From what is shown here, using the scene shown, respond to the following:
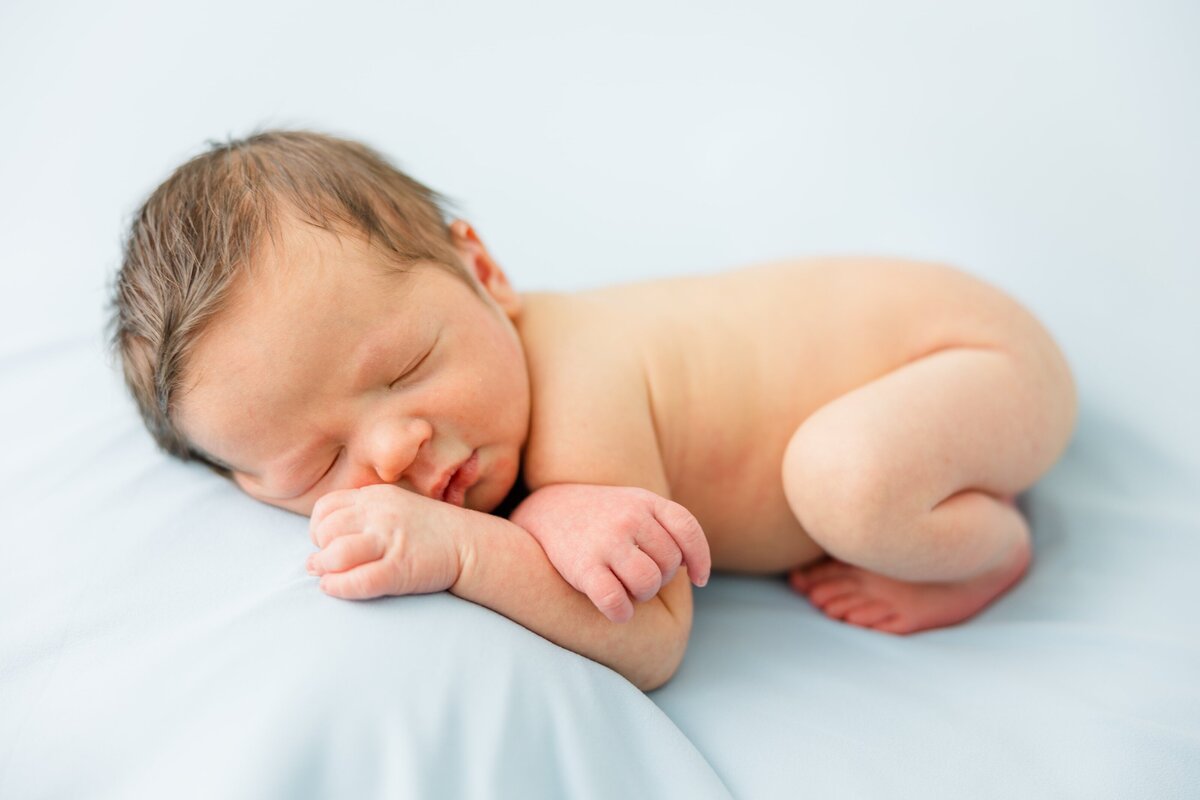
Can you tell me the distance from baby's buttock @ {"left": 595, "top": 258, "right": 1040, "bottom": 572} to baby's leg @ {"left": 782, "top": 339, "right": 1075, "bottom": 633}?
50 millimetres

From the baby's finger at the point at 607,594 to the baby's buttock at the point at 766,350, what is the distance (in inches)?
12.4

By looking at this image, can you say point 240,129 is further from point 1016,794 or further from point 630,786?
point 1016,794

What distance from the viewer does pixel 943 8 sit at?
1947 millimetres

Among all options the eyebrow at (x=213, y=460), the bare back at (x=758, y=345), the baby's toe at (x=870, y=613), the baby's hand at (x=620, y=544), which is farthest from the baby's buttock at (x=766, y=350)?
the eyebrow at (x=213, y=460)

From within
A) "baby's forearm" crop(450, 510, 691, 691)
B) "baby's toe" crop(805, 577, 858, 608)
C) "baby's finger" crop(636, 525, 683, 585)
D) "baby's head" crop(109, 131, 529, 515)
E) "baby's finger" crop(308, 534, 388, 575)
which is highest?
"baby's head" crop(109, 131, 529, 515)

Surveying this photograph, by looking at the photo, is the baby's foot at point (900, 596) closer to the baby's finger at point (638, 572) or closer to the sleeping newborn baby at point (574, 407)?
the sleeping newborn baby at point (574, 407)

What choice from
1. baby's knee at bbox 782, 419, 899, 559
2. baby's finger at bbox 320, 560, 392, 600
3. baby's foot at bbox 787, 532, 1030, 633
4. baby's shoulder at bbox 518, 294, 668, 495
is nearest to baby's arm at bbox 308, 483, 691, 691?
baby's finger at bbox 320, 560, 392, 600

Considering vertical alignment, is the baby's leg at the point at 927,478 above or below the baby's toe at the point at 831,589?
above

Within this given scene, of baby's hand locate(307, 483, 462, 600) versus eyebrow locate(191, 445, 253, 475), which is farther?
eyebrow locate(191, 445, 253, 475)

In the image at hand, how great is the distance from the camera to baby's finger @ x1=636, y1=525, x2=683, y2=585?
106 cm

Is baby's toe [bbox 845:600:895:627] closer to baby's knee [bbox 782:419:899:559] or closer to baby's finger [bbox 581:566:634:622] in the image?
baby's knee [bbox 782:419:899:559]

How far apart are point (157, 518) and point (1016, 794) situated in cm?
97

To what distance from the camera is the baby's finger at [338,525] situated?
1.01m

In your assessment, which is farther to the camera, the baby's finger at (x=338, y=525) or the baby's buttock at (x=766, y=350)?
the baby's buttock at (x=766, y=350)
